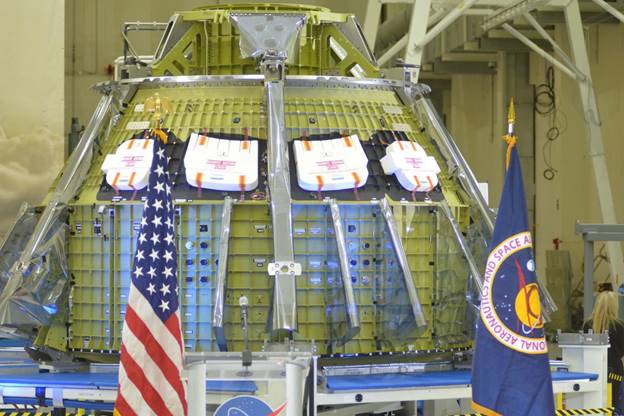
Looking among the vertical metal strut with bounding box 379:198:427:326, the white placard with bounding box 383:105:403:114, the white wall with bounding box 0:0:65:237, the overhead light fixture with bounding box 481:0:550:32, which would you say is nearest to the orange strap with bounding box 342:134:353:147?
the vertical metal strut with bounding box 379:198:427:326

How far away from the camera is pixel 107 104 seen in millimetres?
10539

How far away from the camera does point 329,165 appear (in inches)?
384

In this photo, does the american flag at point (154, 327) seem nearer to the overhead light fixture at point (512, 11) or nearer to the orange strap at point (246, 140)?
the orange strap at point (246, 140)

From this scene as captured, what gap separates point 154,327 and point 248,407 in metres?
0.79

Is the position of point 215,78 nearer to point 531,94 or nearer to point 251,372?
point 251,372

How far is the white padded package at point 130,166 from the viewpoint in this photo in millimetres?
9727

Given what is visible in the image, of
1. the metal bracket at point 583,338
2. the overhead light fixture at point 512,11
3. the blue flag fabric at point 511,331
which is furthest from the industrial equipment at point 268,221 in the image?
the overhead light fixture at point 512,11

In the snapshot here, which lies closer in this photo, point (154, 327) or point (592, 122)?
point (154, 327)

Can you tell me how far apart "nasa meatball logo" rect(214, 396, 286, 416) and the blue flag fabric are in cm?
119

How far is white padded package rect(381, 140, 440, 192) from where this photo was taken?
9.91 meters

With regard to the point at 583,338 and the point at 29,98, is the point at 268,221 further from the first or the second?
the point at 29,98

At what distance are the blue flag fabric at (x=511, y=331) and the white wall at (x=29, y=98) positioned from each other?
922 cm

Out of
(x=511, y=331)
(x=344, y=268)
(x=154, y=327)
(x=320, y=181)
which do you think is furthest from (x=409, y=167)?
(x=154, y=327)

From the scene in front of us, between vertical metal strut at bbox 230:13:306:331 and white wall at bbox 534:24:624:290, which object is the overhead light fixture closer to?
white wall at bbox 534:24:624:290
